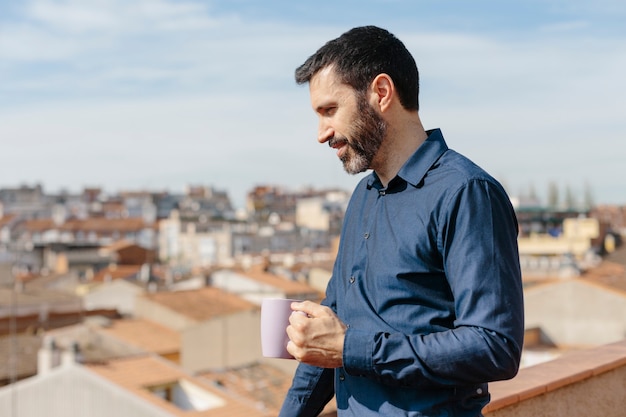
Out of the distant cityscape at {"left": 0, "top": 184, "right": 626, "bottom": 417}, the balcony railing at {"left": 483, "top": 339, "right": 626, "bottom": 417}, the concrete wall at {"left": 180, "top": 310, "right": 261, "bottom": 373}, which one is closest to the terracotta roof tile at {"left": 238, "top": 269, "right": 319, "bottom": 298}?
the distant cityscape at {"left": 0, "top": 184, "right": 626, "bottom": 417}

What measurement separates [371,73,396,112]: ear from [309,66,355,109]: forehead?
0.04 m

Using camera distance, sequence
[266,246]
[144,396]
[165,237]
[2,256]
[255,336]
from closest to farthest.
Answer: [144,396], [255,336], [2,256], [266,246], [165,237]

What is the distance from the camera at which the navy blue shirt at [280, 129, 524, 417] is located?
1416 millimetres

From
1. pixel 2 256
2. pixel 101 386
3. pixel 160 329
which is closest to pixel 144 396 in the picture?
pixel 101 386

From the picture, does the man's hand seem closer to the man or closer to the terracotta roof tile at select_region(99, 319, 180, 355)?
the man

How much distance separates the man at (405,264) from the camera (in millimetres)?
1421

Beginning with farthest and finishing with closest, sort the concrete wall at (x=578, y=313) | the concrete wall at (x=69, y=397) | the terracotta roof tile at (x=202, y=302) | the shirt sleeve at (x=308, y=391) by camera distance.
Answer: the terracotta roof tile at (x=202, y=302) < the concrete wall at (x=578, y=313) < the concrete wall at (x=69, y=397) < the shirt sleeve at (x=308, y=391)

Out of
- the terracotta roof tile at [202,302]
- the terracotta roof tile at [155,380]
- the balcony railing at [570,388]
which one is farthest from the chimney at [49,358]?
the balcony railing at [570,388]

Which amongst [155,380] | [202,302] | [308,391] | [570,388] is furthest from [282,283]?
[308,391]

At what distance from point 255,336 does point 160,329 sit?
372cm

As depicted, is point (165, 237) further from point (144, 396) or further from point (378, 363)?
point (378, 363)

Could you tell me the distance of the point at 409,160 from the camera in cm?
159

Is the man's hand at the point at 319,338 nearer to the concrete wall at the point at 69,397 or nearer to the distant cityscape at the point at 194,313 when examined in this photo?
the distant cityscape at the point at 194,313

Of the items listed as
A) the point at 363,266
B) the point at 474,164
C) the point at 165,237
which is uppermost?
the point at 474,164
